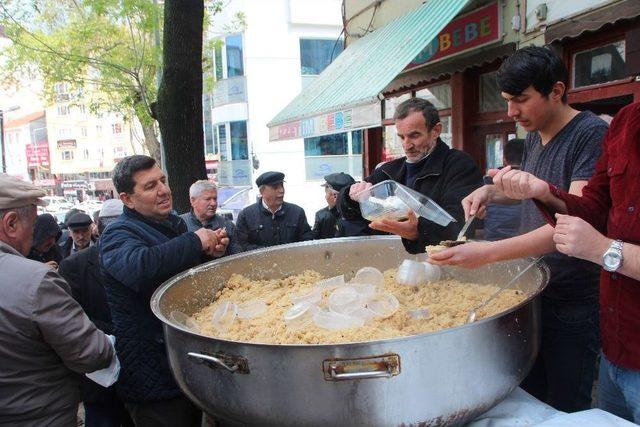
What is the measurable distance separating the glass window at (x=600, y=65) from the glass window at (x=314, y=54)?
1717 centimetres

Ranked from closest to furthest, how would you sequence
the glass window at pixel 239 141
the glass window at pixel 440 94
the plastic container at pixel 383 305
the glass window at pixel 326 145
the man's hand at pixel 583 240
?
the man's hand at pixel 583 240 < the plastic container at pixel 383 305 < the glass window at pixel 440 94 < the glass window at pixel 326 145 < the glass window at pixel 239 141

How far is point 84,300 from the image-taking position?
107 inches

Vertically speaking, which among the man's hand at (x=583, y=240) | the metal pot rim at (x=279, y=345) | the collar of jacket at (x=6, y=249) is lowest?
the metal pot rim at (x=279, y=345)

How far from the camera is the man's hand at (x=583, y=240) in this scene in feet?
3.86

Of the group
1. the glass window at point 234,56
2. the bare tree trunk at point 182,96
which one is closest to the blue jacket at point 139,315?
the bare tree trunk at point 182,96

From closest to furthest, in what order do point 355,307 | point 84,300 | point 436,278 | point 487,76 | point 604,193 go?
point 604,193
point 355,307
point 436,278
point 84,300
point 487,76

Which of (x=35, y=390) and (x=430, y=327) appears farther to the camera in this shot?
(x=35, y=390)

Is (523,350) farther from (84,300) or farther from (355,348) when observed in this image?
(84,300)

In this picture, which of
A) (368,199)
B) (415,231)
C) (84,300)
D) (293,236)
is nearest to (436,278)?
(415,231)

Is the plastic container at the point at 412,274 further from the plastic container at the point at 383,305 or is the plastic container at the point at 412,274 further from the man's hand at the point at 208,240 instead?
the man's hand at the point at 208,240

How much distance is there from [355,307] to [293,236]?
2898 mm

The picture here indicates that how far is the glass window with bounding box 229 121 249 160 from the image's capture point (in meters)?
20.7

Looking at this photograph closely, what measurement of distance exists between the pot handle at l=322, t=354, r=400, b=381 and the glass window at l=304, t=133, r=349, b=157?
1923 centimetres

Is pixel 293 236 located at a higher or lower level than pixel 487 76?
lower
